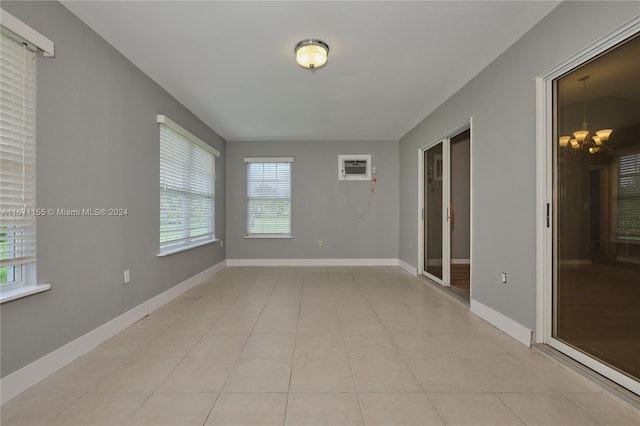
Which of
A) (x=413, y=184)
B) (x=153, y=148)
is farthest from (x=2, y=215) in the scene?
(x=413, y=184)

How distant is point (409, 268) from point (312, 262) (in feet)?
6.27

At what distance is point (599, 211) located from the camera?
1.99 meters

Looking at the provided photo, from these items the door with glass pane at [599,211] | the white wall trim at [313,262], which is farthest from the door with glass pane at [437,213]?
the door with glass pane at [599,211]

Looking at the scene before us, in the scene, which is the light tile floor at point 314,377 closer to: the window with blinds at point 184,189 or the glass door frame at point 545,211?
the glass door frame at point 545,211

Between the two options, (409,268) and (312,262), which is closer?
(409,268)

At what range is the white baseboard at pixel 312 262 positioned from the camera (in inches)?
241

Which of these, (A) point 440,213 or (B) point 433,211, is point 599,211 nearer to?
(A) point 440,213

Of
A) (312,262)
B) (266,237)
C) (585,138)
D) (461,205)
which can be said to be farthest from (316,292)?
(461,205)

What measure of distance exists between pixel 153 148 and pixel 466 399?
3665 millimetres

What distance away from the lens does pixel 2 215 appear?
5.72 feet

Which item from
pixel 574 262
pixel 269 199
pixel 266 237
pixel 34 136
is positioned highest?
pixel 34 136

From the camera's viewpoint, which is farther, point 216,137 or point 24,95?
point 216,137

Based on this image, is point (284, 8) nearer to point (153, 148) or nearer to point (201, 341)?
point (153, 148)

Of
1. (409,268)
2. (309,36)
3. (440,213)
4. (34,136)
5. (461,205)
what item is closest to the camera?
(34,136)
